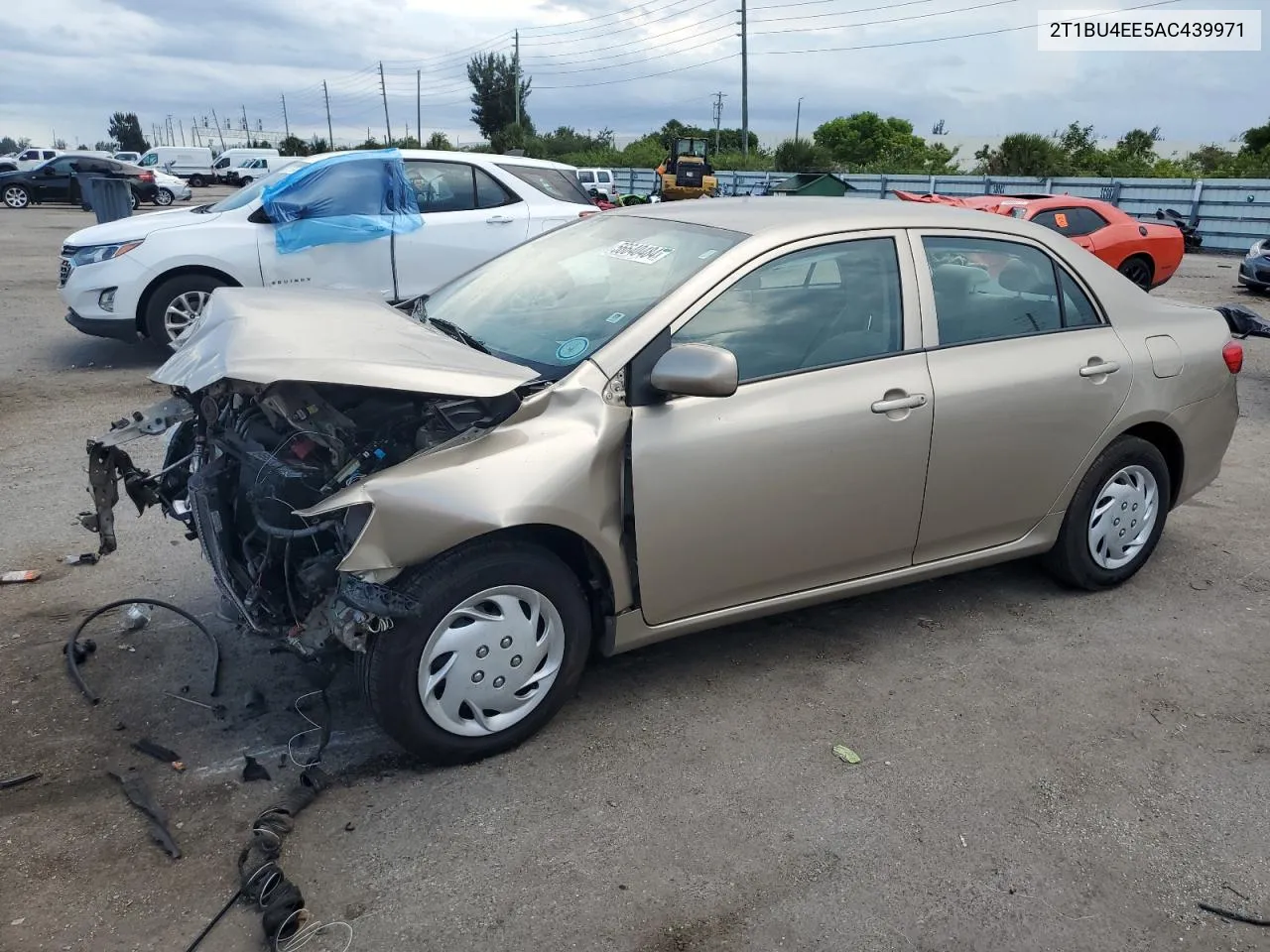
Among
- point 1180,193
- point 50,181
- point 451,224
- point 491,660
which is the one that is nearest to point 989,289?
point 491,660

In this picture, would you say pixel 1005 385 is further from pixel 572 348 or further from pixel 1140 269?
pixel 1140 269

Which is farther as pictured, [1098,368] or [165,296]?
[165,296]

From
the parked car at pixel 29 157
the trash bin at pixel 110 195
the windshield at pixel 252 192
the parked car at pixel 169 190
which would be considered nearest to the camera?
the windshield at pixel 252 192

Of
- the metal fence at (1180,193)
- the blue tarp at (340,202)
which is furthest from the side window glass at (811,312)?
the metal fence at (1180,193)

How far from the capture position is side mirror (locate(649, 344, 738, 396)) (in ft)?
9.80

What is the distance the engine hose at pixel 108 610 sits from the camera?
3.44 metres

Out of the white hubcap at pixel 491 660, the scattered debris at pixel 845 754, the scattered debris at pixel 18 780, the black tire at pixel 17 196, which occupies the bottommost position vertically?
the scattered debris at pixel 845 754

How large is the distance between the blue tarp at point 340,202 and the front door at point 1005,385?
558 centimetres

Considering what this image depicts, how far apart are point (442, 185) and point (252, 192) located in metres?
1.64

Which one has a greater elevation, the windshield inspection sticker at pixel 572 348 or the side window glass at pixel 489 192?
the side window glass at pixel 489 192

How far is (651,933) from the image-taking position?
2.46 meters

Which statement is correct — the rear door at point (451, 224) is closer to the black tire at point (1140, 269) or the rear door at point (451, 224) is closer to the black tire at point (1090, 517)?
the black tire at point (1090, 517)

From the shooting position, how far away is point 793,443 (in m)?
3.34

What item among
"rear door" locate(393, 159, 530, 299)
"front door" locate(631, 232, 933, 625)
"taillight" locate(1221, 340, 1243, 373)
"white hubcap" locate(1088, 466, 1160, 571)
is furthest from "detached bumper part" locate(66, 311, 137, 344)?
"taillight" locate(1221, 340, 1243, 373)
